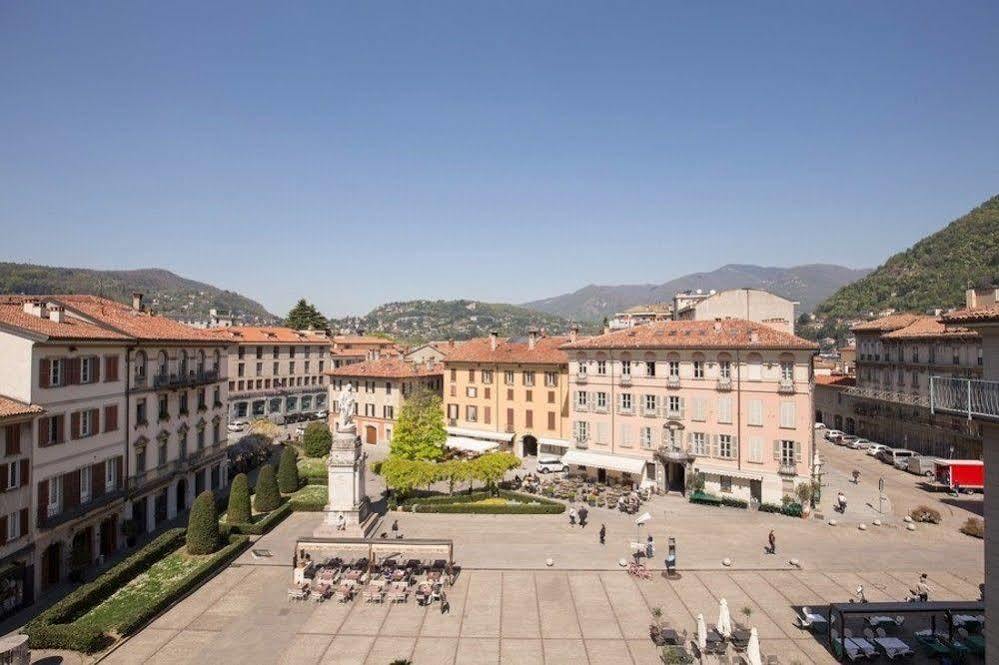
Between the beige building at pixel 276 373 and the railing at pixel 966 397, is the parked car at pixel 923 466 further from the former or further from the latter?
the beige building at pixel 276 373

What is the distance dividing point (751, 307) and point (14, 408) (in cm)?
5530

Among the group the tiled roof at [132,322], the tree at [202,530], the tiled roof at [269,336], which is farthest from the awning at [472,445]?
the tiled roof at [269,336]

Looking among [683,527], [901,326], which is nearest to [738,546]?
[683,527]

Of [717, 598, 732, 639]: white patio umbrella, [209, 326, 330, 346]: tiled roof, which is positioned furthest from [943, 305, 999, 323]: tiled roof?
[209, 326, 330, 346]: tiled roof

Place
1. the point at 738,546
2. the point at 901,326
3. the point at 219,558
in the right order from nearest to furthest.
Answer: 1. the point at 219,558
2. the point at 738,546
3. the point at 901,326

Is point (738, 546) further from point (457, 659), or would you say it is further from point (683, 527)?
point (457, 659)

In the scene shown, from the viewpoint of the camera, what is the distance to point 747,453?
44719 millimetres

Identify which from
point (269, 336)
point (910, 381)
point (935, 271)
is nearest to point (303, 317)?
point (269, 336)

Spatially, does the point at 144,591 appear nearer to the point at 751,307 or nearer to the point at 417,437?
the point at 417,437

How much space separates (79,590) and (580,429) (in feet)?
123

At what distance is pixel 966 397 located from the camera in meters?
15.3

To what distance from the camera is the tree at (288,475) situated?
155 feet

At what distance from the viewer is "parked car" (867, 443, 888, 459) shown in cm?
6134

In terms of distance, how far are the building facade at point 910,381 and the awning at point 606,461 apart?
26503 mm
